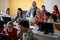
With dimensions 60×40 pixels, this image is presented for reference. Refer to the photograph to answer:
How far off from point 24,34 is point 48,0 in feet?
20.2

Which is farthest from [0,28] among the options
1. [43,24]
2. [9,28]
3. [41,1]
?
[41,1]

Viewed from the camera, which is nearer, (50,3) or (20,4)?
(50,3)

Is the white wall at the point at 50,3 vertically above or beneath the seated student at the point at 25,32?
above

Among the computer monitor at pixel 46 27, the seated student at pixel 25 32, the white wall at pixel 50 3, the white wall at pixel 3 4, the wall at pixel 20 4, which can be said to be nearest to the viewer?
the seated student at pixel 25 32

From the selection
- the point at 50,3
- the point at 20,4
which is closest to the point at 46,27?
the point at 50,3

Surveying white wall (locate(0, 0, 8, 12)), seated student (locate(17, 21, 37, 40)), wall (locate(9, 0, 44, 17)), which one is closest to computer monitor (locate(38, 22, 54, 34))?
seated student (locate(17, 21, 37, 40))

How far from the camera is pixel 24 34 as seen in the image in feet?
11.4

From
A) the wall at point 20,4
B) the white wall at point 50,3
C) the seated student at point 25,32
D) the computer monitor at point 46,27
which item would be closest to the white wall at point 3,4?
the wall at point 20,4

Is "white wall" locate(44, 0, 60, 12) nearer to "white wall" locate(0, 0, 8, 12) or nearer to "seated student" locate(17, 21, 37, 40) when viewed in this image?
"white wall" locate(0, 0, 8, 12)

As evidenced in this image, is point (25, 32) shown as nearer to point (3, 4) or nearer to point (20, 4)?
point (20, 4)

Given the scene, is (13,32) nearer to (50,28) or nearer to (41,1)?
(50,28)

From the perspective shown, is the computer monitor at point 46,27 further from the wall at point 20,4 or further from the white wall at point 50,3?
the wall at point 20,4

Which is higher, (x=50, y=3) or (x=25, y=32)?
(x=50, y=3)

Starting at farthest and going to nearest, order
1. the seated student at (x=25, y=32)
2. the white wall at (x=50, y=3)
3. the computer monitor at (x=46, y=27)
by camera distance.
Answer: the white wall at (x=50, y=3) → the computer monitor at (x=46, y=27) → the seated student at (x=25, y=32)
